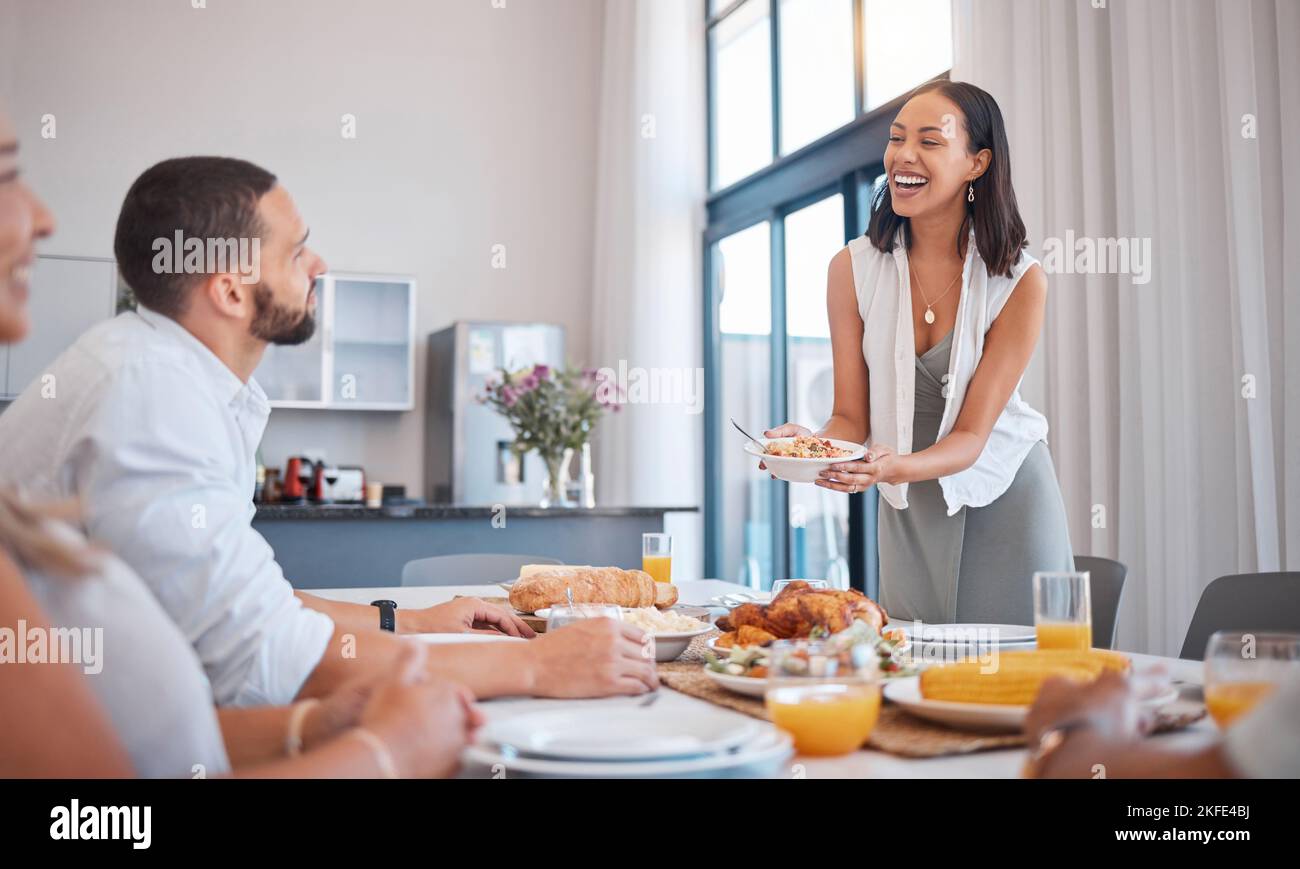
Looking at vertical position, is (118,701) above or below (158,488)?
below

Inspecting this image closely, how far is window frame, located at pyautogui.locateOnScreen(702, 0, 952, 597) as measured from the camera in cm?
450

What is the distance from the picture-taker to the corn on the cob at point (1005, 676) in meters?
0.95

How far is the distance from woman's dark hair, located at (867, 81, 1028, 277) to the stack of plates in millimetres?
1432

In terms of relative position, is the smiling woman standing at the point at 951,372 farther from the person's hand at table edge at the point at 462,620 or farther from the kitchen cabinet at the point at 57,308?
the kitchen cabinet at the point at 57,308

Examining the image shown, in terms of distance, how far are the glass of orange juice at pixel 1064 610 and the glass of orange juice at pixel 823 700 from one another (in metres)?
0.33

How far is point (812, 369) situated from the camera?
5.04 metres

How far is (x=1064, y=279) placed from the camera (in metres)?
3.06

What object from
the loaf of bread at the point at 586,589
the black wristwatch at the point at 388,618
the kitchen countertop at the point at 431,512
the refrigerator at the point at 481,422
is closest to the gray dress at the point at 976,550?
the loaf of bread at the point at 586,589

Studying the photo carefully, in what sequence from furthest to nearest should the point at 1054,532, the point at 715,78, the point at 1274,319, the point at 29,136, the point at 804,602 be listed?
the point at 715,78 → the point at 29,136 → the point at 1274,319 → the point at 1054,532 → the point at 804,602

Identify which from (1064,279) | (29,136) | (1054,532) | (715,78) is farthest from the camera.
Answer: (715,78)
